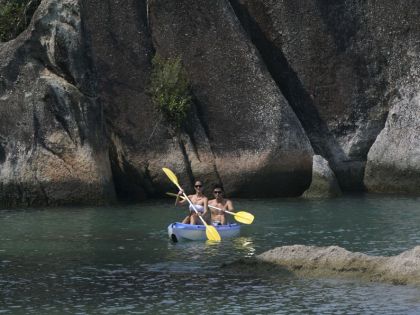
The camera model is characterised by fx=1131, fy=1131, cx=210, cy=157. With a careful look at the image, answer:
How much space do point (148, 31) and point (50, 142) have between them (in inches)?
219

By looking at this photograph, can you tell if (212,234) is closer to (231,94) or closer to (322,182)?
(322,182)

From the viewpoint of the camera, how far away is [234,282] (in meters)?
20.4

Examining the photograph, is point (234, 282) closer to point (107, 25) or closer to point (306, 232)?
point (306, 232)

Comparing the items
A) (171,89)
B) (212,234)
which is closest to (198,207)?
(212,234)

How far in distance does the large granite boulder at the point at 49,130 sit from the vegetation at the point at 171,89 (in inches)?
94.3

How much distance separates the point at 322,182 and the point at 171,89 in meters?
5.83

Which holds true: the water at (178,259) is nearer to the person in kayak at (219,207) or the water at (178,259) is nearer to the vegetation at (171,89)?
the person in kayak at (219,207)

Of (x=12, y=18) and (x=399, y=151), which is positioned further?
(x=12, y=18)

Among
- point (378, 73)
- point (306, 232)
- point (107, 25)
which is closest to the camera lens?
point (306, 232)

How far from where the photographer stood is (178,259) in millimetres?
23875

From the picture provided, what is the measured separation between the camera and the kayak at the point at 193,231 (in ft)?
87.1

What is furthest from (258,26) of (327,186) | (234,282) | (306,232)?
(234,282)

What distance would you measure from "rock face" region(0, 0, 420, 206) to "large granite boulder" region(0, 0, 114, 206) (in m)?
0.04

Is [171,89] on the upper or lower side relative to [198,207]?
upper
